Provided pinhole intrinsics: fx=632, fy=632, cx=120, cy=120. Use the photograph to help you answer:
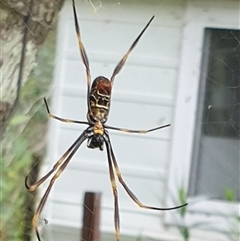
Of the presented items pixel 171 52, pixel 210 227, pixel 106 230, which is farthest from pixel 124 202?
pixel 171 52

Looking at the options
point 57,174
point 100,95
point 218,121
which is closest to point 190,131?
point 218,121

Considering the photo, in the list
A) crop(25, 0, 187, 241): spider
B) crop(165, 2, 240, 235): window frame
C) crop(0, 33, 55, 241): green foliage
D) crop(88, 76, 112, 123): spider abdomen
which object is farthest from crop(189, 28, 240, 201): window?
crop(88, 76, 112, 123): spider abdomen

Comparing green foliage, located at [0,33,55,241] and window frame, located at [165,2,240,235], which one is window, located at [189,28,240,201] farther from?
green foliage, located at [0,33,55,241]

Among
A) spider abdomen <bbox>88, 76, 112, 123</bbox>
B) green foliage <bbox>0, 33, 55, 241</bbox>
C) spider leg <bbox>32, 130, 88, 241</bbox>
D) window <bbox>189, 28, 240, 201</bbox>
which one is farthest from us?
window <bbox>189, 28, 240, 201</bbox>

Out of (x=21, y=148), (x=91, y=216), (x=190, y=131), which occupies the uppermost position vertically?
(x=190, y=131)

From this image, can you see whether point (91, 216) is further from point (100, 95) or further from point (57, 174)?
point (100, 95)

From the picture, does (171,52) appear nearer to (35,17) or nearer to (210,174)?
(210,174)
